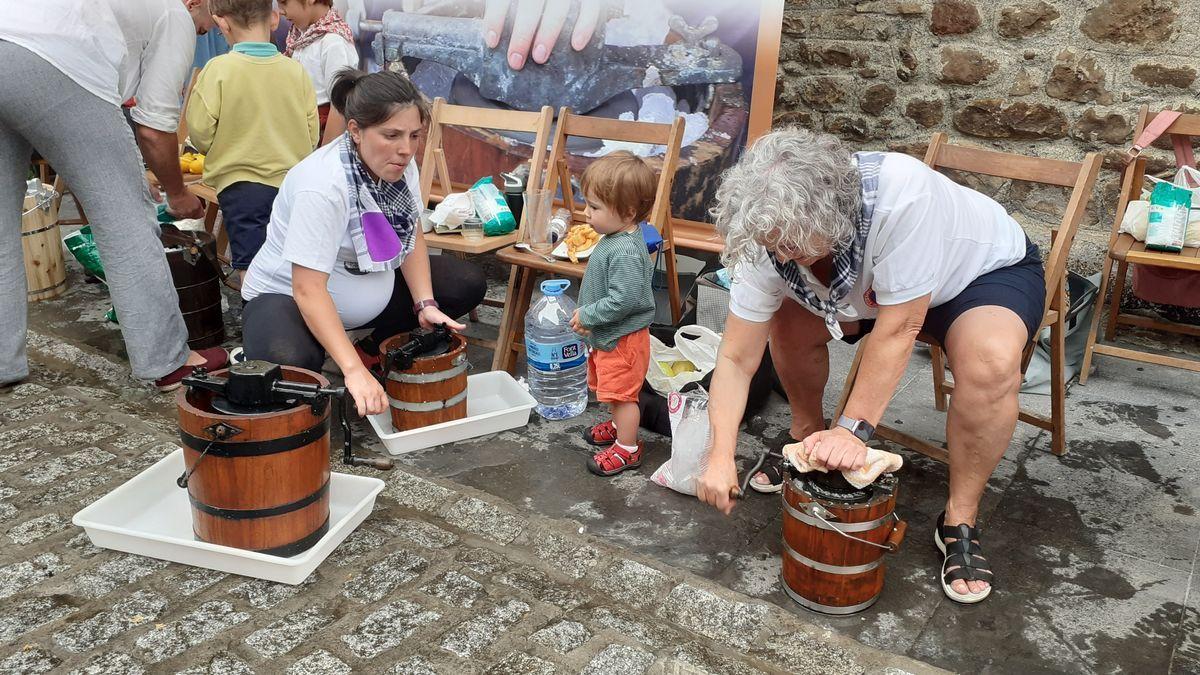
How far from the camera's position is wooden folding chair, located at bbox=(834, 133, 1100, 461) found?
319 centimetres

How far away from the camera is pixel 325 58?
478cm

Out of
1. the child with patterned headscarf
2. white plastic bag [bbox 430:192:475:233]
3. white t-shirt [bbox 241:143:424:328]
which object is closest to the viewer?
white t-shirt [bbox 241:143:424:328]

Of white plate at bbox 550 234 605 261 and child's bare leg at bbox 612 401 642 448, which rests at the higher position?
white plate at bbox 550 234 605 261

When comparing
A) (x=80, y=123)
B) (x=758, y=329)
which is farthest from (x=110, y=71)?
(x=758, y=329)

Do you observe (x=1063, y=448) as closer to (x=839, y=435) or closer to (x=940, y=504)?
(x=940, y=504)

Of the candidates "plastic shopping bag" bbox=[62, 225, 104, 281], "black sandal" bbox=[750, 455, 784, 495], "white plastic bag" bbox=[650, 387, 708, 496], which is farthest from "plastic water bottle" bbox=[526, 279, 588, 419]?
"plastic shopping bag" bbox=[62, 225, 104, 281]

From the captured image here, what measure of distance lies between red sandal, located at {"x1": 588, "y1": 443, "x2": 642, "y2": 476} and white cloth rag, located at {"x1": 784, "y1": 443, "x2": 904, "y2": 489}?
1.02 meters

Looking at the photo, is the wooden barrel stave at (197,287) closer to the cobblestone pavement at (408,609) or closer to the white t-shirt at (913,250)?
the cobblestone pavement at (408,609)

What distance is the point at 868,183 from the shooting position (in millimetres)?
2498

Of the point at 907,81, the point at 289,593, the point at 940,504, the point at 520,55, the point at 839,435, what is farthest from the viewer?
the point at 520,55

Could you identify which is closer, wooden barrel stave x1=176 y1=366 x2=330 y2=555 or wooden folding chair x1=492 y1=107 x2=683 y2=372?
wooden barrel stave x1=176 y1=366 x2=330 y2=555

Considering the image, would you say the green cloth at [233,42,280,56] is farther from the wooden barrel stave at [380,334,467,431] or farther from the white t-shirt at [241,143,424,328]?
the wooden barrel stave at [380,334,467,431]

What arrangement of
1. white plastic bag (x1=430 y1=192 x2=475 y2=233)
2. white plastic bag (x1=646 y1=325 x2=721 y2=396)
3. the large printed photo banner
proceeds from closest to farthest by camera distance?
white plastic bag (x1=646 y1=325 x2=721 y2=396), white plastic bag (x1=430 y1=192 x2=475 y2=233), the large printed photo banner

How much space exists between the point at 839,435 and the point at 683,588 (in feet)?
2.06
